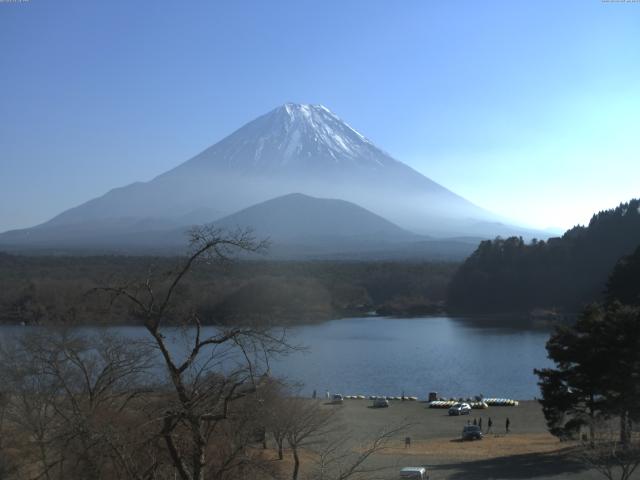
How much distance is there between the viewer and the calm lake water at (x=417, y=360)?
730 inches

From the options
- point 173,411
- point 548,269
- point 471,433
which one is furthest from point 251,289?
point 548,269

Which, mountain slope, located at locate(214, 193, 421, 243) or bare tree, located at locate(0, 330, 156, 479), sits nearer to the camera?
bare tree, located at locate(0, 330, 156, 479)

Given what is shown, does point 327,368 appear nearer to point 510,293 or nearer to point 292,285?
point 292,285

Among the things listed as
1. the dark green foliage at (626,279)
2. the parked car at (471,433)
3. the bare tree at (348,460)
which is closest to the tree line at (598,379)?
the parked car at (471,433)

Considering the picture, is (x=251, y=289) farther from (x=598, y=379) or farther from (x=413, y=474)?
(x=413, y=474)

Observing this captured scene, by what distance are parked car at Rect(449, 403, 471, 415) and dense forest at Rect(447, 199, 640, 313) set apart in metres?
22.0

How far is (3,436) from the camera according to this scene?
616 centimetres

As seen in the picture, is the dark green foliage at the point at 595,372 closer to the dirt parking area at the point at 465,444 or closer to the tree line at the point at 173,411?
the dirt parking area at the point at 465,444

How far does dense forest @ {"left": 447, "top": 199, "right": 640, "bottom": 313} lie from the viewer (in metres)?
37.1

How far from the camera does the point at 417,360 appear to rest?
23.3 m

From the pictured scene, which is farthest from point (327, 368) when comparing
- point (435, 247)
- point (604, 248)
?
point (435, 247)

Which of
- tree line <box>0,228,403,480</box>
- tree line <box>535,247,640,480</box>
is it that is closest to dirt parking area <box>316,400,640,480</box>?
tree line <box>535,247,640,480</box>

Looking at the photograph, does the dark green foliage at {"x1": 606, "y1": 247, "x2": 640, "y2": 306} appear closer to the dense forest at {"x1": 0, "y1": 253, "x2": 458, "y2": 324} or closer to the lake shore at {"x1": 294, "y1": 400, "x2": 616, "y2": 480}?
the lake shore at {"x1": 294, "y1": 400, "x2": 616, "y2": 480}

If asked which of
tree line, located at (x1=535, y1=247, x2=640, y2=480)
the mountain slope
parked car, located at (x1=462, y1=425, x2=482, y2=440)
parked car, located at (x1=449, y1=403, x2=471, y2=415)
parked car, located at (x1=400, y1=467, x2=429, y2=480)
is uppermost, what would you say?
the mountain slope
